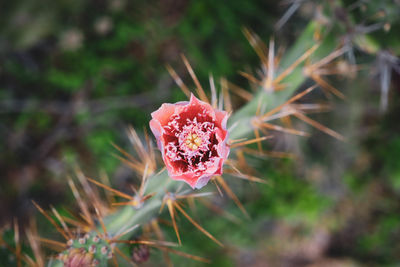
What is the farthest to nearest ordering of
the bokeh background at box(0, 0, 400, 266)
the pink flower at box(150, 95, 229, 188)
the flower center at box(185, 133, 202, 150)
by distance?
the bokeh background at box(0, 0, 400, 266), the flower center at box(185, 133, 202, 150), the pink flower at box(150, 95, 229, 188)

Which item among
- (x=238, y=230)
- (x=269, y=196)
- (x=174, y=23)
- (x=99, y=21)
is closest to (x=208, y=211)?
(x=238, y=230)

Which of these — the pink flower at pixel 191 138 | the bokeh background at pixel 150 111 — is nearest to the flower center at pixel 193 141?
the pink flower at pixel 191 138

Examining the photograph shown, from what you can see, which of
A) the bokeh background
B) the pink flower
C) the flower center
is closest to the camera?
the pink flower

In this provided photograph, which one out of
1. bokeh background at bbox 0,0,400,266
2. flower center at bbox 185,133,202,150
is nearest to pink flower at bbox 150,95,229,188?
flower center at bbox 185,133,202,150

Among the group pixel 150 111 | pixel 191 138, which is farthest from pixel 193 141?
pixel 150 111

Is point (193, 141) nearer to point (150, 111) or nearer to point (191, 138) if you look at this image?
point (191, 138)

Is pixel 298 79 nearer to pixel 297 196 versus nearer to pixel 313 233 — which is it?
pixel 297 196

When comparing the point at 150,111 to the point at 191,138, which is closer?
the point at 191,138

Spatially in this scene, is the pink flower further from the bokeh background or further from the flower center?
the bokeh background
